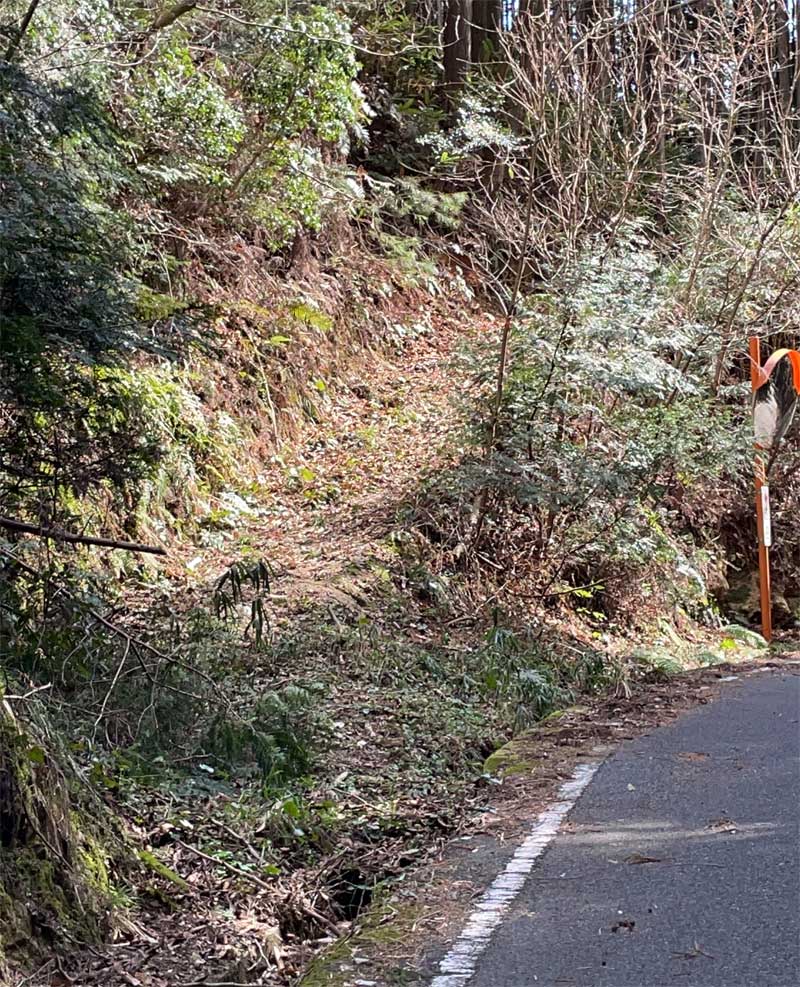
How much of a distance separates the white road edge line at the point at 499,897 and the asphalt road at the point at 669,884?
51mm

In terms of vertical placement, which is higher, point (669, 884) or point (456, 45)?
point (456, 45)

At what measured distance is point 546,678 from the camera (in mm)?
11594

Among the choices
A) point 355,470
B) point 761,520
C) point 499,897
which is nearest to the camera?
point 499,897

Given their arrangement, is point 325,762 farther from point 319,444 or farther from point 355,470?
point 319,444

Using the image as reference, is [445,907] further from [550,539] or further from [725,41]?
[725,41]

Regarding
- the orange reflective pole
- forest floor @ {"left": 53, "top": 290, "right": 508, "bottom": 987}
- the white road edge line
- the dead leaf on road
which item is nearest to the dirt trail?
forest floor @ {"left": 53, "top": 290, "right": 508, "bottom": 987}

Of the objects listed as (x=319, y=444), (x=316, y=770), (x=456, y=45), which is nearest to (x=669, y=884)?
(x=316, y=770)

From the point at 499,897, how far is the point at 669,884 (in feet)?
2.47

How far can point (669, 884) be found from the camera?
17.1 feet

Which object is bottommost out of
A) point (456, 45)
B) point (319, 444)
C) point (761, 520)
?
point (761, 520)

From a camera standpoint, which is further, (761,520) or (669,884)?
(761,520)

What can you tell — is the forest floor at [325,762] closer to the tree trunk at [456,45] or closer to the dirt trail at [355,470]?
the dirt trail at [355,470]

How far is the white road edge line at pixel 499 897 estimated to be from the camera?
443 cm

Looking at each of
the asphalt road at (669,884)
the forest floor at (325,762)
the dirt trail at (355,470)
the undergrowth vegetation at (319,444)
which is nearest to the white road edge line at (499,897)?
Result: the asphalt road at (669,884)
